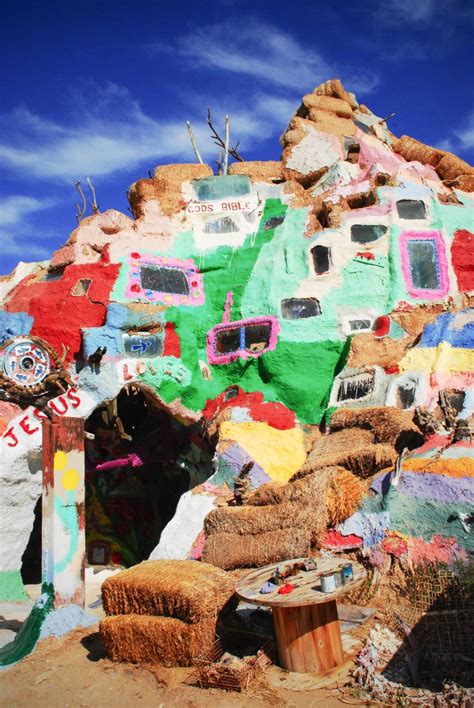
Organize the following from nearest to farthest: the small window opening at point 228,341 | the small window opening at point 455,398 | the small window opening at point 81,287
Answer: the small window opening at point 455,398
the small window opening at point 81,287
the small window opening at point 228,341

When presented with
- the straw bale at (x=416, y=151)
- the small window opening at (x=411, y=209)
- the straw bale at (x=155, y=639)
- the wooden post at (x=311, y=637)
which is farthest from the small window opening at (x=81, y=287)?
the straw bale at (x=416, y=151)

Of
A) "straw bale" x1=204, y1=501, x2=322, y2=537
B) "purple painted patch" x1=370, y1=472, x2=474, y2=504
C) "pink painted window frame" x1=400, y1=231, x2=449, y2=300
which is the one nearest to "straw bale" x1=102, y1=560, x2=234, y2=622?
"straw bale" x1=204, y1=501, x2=322, y2=537

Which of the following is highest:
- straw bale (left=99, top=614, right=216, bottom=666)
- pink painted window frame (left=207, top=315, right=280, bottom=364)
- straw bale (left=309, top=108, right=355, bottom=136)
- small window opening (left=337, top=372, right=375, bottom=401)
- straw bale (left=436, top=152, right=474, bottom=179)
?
straw bale (left=309, top=108, right=355, bottom=136)

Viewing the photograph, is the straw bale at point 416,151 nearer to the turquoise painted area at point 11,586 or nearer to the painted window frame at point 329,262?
the painted window frame at point 329,262

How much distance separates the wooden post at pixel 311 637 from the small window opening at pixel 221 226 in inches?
631

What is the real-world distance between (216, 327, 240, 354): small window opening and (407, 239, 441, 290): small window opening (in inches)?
219

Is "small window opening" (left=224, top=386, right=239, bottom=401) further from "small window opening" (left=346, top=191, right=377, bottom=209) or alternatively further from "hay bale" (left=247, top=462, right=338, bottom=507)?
"small window opening" (left=346, top=191, right=377, bottom=209)

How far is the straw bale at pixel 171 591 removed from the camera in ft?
32.0

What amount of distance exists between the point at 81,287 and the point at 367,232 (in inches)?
351

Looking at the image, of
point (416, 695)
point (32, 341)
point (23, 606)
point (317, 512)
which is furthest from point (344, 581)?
point (23, 606)

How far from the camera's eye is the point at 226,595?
33.0 feet

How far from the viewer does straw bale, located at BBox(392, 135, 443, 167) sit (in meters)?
25.8

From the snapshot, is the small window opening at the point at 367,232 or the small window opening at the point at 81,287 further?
the small window opening at the point at 367,232

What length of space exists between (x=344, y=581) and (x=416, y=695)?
4.91 feet
